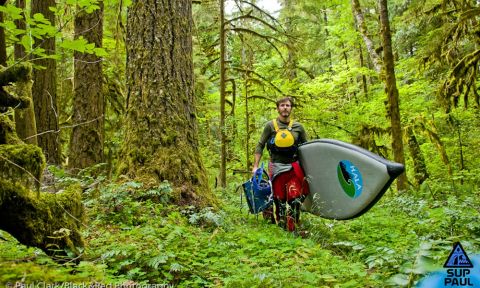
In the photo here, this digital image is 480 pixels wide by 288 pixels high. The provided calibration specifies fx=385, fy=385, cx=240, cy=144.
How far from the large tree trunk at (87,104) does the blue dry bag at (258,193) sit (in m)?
3.91

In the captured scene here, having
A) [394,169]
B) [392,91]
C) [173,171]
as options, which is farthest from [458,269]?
[392,91]

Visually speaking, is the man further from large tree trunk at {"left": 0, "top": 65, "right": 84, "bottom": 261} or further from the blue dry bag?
large tree trunk at {"left": 0, "top": 65, "right": 84, "bottom": 261}

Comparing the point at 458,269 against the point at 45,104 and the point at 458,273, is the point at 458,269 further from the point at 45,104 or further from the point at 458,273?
the point at 45,104

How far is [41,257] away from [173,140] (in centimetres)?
277

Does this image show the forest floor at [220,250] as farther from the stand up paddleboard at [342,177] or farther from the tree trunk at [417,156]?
the tree trunk at [417,156]

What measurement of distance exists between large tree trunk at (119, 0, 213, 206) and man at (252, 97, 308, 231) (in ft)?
3.32

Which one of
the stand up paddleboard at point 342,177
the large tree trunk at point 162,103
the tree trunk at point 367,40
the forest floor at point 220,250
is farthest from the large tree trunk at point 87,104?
the tree trunk at point 367,40

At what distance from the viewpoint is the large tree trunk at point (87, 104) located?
786 cm

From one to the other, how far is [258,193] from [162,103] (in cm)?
185

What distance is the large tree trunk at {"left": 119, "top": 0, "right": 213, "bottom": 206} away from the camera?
4.88m

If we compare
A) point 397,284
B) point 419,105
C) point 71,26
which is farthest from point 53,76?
point 419,105

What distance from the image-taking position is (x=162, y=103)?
5.06m

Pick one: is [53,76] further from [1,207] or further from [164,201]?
[1,207]

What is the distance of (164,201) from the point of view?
14.7 ft
